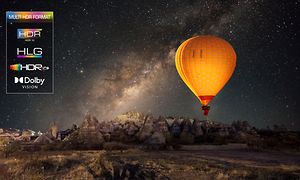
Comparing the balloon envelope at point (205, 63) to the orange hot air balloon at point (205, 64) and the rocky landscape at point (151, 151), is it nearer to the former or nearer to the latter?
the orange hot air balloon at point (205, 64)

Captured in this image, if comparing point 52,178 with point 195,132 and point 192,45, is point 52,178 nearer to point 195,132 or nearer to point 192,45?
point 192,45

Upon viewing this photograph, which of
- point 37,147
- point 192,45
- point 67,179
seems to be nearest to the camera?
point 67,179

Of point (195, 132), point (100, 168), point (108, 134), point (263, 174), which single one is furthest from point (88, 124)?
point (263, 174)

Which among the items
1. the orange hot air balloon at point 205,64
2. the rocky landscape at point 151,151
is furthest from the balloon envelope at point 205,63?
the rocky landscape at point 151,151

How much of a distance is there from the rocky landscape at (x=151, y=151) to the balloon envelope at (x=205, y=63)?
22.4ft

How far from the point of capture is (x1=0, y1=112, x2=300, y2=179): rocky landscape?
30203 millimetres

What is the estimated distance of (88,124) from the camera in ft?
245

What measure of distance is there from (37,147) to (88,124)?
18.0 m

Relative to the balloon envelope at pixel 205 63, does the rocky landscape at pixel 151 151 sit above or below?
below

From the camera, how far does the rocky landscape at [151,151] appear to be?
3020 centimetres

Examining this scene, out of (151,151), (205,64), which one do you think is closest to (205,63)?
(205,64)

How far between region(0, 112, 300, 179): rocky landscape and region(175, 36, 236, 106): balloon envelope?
684 centimetres

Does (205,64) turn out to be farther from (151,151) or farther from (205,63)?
(151,151)

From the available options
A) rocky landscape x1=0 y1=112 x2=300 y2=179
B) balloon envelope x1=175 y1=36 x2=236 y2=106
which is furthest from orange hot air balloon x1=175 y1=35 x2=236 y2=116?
rocky landscape x1=0 y1=112 x2=300 y2=179
